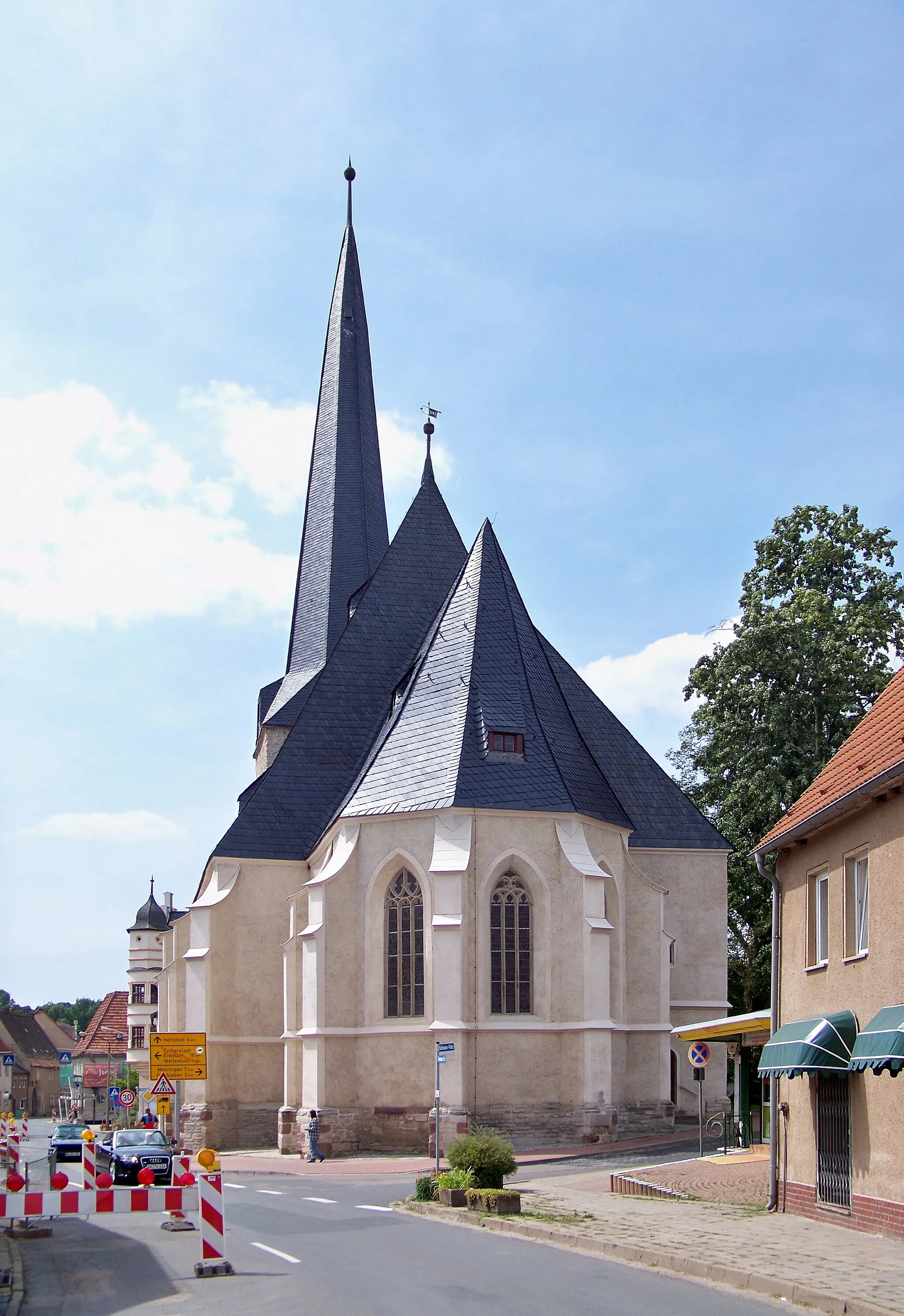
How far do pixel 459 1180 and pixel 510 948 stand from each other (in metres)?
13.1

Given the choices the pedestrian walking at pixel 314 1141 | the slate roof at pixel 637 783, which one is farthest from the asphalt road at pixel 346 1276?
the slate roof at pixel 637 783

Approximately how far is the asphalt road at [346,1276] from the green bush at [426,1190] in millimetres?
442

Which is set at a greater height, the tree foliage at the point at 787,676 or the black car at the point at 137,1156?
the tree foliage at the point at 787,676

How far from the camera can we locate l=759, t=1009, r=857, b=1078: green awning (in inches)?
596

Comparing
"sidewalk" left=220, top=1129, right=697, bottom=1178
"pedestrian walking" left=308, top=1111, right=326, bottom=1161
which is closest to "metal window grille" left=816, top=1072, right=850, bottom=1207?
"sidewalk" left=220, top=1129, right=697, bottom=1178

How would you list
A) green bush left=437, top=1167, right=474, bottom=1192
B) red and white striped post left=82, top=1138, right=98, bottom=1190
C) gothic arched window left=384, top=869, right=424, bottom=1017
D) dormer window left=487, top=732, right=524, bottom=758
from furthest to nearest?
dormer window left=487, top=732, right=524, bottom=758 → gothic arched window left=384, top=869, right=424, bottom=1017 → green bush left=437, top=1167, right=474, bottom=1192 → red and white striped post left=82, top=1138, right=98, bottom=1190

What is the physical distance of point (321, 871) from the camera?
33531 millimetres

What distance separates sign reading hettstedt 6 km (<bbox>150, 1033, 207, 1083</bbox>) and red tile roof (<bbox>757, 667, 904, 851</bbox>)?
11.0m

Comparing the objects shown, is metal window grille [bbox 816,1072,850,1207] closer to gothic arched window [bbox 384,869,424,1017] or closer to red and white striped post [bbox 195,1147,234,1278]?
red and white striped post [bbox 195,1147,234,1278]

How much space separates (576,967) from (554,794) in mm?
3812

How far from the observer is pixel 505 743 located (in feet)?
105

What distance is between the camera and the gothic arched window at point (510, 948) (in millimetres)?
30547

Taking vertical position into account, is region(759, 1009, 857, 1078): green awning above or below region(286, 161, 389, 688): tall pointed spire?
below

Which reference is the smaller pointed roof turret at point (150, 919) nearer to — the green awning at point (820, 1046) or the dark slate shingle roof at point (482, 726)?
the dark slate shingle roof at point (482, 726)
